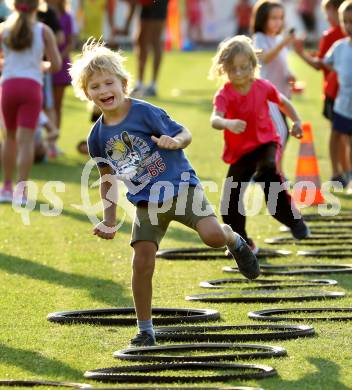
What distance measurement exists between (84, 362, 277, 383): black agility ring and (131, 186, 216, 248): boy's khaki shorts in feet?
3.18

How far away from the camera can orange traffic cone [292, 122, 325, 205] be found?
12539 millimetres

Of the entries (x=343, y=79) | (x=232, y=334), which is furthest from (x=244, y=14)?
(x=232, y=334)

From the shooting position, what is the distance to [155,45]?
23281mm

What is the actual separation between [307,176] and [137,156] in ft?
19.7

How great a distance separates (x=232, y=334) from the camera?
22.4 ft

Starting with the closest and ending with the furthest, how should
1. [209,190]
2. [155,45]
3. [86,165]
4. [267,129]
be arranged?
1. [267,129]
2. [209,190]
3. [86,165]
4. [155,45]

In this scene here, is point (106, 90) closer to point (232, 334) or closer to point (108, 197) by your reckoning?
point (108, 197)

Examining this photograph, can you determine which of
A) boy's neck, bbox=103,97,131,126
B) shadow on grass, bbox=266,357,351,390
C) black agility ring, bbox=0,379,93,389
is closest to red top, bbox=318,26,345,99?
boy's neck, bbox=103,97,131,126

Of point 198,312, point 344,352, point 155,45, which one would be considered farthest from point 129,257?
A: point 155,45

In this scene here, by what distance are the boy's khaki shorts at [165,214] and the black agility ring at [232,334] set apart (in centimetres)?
50

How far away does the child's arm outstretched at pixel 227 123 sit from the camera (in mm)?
8602

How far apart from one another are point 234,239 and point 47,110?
9.45 meters

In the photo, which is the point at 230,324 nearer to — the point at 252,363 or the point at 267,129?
the point at 252,363

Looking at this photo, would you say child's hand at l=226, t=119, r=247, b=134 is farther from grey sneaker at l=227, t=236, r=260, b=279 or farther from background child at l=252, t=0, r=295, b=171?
background child at l=252, t=0, r=295, b=171
